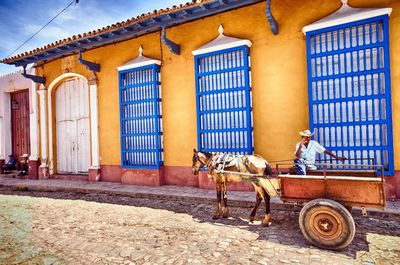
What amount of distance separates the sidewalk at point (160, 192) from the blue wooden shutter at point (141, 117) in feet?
2.96

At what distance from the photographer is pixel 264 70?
22.4 ft

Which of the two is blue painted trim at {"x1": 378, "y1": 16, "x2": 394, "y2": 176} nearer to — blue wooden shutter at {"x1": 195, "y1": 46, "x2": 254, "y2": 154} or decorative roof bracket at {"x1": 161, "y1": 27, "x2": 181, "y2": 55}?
blue wooden shutter at {"x1": 195, "y1": 46, "x2": 254, "y2": 154}

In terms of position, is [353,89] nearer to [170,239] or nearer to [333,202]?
[333,202]

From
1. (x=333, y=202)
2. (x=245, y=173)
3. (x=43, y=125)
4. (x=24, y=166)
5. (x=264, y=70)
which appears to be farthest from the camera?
(x=24, y=166)

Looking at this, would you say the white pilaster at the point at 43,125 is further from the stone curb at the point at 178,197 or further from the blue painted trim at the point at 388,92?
the blue painted trim at the point at 388,92

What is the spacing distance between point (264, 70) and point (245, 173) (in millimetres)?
3211

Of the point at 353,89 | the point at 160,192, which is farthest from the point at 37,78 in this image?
the point at 353,89

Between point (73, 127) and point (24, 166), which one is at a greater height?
point (73, 127)

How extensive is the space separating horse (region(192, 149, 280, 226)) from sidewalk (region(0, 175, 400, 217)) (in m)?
0.98

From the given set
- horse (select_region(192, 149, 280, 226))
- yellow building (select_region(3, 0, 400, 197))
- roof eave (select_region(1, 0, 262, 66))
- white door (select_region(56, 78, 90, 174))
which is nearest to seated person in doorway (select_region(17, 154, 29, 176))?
white door (select_region(56, 78, 90, 174))

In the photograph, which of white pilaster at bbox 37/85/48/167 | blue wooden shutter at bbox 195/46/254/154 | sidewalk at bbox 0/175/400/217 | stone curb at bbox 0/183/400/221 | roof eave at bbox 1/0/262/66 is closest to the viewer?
stone curb at bbox 0/183/400/221

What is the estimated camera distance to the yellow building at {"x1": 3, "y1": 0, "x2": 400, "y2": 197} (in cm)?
568

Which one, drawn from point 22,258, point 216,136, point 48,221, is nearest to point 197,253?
point 22,258

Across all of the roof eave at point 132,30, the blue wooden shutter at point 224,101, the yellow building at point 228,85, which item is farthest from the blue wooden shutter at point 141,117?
the blue wooden shutter at point 224,101
